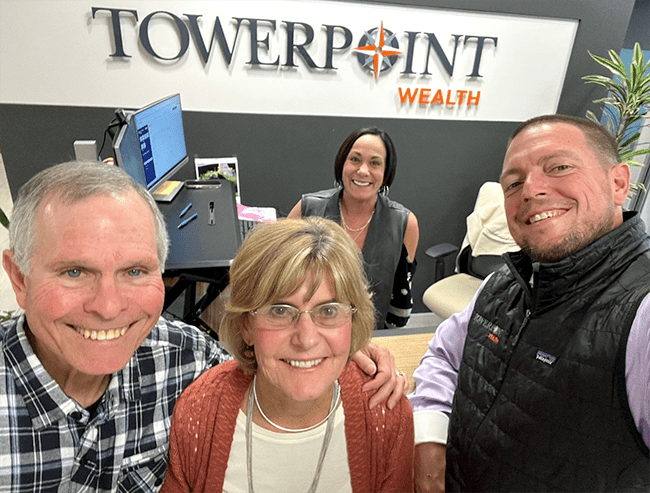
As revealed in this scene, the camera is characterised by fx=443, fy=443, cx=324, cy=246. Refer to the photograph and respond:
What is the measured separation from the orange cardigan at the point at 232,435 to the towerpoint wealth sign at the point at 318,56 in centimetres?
263

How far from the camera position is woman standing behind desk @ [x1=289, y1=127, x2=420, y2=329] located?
2.57 meters

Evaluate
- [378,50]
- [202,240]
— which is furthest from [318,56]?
[202,240]

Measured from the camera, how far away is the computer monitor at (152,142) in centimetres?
253

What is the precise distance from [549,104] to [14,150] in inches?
171

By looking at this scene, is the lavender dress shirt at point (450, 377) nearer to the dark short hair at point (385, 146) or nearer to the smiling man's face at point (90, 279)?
the smiling man's face at point (90, 279)

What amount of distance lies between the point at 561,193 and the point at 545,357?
0.46 metres

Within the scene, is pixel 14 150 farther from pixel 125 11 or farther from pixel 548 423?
pixel 548 423

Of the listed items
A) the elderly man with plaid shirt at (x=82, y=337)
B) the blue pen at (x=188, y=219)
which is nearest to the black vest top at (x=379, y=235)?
the blue pen at (x=188, y=219)

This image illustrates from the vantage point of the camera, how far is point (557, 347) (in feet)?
3.94

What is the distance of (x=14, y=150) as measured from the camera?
3275 millimetres

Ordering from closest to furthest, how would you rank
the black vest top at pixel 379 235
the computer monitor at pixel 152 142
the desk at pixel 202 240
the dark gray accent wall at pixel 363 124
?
the desk at pixel 202 240, the computer monitor at pixel 152 142, the black vest top at pixel 379 235, the dark gray accent wall at pixel 363 124

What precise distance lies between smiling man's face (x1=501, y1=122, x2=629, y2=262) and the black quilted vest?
2.3 inches

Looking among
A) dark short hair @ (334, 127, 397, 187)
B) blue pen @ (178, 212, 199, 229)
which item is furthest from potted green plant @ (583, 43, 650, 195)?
blue pen @ (178, 212, 199, 229)

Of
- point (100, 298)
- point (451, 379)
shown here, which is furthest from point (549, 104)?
point (100, 298)
